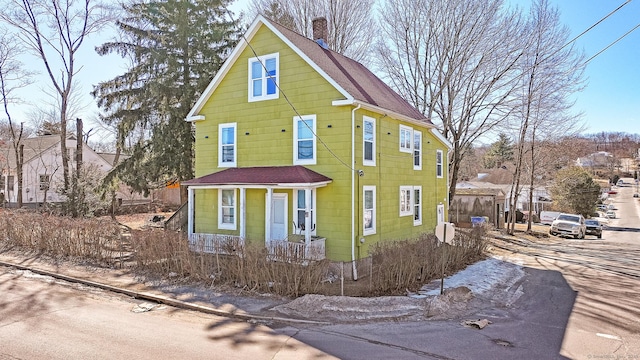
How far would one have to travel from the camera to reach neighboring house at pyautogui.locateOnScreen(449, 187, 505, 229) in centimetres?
3244

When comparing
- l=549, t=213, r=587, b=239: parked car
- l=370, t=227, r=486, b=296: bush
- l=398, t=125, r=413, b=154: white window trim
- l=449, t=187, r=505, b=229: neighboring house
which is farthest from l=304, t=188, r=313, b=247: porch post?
l=549, t=213, r=587, b=239: parked car

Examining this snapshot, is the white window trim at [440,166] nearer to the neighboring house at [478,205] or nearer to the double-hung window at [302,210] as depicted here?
the double-hung window at [302,210]

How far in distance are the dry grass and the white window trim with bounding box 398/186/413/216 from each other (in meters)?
2.36

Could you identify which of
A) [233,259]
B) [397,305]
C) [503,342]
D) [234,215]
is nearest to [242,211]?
[234,215]

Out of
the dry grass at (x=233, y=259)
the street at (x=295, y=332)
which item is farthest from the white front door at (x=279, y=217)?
the street at (x=295, y=332)

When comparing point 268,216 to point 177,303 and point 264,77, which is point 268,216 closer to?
point 177,303

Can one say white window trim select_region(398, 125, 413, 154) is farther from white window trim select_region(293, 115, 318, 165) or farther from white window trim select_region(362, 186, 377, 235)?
white window trim select_region(293, 115, 318, 165)

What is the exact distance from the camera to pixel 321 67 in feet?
44.3

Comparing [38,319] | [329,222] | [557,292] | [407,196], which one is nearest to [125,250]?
[38,319]

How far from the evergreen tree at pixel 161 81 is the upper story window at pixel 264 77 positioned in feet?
23.2

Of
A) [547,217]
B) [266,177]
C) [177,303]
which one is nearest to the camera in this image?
[177,303]

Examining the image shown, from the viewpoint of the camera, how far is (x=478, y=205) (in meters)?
32.9

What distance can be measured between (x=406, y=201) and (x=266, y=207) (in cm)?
657

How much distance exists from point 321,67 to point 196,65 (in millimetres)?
10755
